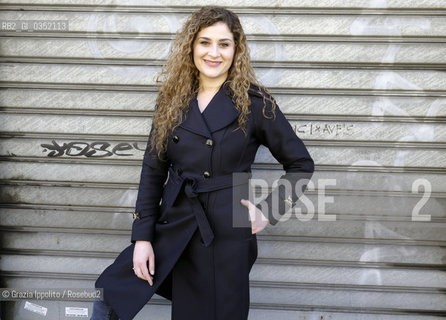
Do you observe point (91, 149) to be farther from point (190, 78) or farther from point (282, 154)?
point (282, 154)

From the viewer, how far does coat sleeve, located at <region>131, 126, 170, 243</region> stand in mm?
2285

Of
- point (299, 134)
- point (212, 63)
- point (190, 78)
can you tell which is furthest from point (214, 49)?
point (299, 134)

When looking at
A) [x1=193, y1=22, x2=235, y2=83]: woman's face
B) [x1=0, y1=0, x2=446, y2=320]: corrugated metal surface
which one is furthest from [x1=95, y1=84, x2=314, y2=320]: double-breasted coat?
[x1=0, y1=0, x2=446, y2=320]: corrugated metal surface

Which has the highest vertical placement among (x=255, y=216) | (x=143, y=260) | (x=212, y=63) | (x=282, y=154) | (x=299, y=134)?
(x=212, y=63)

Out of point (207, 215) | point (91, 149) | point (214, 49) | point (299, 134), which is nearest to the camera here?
point (214, 49)

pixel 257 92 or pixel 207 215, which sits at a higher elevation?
pixel 257 92

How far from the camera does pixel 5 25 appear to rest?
304cm

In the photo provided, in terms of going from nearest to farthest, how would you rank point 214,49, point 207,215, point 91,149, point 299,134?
point 214,49 → point 207,215 → point 299,134 → point 91,149

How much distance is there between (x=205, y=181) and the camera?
87.1 inches

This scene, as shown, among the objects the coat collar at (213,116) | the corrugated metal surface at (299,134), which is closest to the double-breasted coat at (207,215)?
the coat collar at (213,116)

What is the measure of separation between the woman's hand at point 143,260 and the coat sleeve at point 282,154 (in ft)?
2.31

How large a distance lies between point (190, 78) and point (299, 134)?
112 cm

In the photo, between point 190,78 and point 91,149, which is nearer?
point 190,78

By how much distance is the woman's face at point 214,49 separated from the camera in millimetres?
2135
